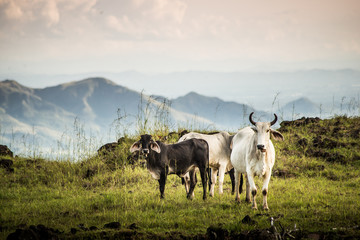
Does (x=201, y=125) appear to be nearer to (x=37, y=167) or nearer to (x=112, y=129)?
(x=112, y=129)

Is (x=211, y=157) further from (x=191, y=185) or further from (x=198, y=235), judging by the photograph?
(x=198, y=235)

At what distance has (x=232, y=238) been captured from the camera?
625cm

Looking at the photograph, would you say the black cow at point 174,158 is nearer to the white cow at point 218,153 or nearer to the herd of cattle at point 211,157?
the herd of cattle at point 211,157

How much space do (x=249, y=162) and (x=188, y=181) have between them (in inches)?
84.6

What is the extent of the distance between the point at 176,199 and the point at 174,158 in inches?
38.4

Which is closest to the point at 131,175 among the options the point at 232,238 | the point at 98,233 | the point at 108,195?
the point at 108,195

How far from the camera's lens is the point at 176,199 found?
371 inches

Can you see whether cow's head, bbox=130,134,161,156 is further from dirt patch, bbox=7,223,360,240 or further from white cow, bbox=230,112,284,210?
dirt patch, bbox=7,223,360,240

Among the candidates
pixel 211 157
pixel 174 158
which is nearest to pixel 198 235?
pixel 174 158

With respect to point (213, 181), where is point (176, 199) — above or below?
below

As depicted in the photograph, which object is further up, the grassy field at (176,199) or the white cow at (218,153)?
the white cow at (218,153)

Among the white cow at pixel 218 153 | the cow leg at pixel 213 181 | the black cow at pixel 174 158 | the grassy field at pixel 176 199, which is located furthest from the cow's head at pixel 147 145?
the cow leg at pixel 213 181

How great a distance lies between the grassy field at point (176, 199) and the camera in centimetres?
696

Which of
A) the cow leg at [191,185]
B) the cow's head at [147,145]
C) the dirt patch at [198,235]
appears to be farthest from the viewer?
the cow leg at [191,185]
